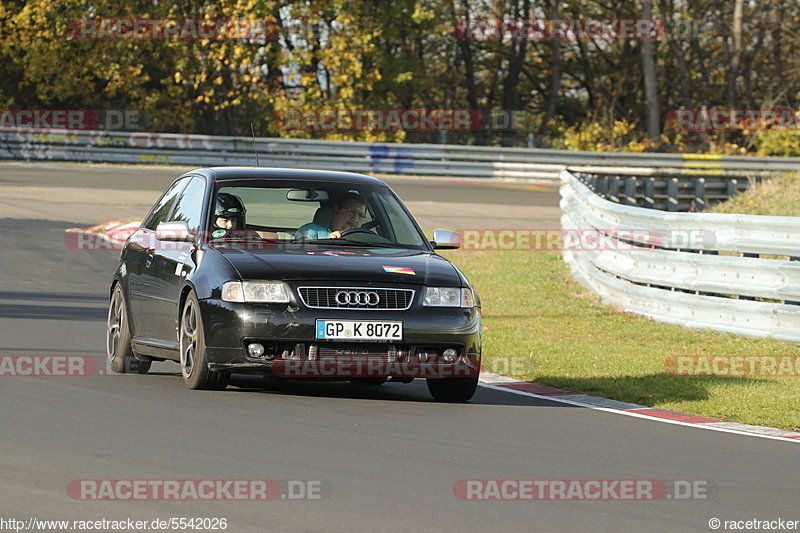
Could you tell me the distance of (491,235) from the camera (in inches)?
1013

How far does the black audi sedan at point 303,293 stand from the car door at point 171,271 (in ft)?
0.05

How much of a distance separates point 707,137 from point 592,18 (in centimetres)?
540

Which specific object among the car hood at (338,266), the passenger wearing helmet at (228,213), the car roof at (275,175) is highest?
the car roof at (275,175)

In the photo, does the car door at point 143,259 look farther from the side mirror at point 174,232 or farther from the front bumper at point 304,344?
the front bumper at point 304,344

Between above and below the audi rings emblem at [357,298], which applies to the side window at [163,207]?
above

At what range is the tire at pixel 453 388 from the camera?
383 inches

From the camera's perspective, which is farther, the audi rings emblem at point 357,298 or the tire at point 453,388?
the tire at point 453,388

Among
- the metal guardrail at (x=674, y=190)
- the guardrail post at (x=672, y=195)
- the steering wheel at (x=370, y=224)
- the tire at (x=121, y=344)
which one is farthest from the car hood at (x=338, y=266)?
the guardrail post at (x=672, y=195)

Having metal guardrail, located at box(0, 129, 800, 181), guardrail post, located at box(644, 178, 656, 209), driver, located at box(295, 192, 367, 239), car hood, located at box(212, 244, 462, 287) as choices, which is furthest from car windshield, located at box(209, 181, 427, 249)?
metal guardrail, located at box(0, 129, 800, 181)

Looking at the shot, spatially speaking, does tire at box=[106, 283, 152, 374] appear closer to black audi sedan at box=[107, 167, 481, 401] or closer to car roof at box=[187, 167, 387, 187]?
black audi sedan at box=[107, 167, 481, 401]

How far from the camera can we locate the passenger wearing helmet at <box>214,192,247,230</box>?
10.2 metres

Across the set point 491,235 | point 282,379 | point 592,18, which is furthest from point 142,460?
point 592,18

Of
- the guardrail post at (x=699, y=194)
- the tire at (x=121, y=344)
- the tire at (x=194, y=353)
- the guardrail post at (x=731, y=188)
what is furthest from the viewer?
the guardrail post at (x=731, y=188)

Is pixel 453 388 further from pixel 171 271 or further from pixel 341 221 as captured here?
pixel 171 271
